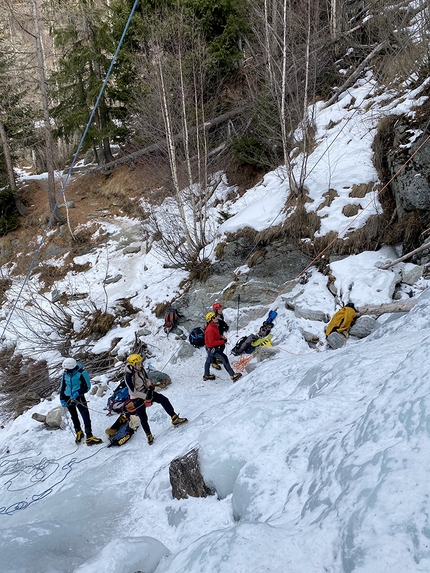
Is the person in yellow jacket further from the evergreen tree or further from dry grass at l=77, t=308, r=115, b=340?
the evergreen tree

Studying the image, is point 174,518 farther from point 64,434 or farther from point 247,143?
point 247,143

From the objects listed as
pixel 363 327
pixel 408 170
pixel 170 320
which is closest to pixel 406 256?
pixel 363 327

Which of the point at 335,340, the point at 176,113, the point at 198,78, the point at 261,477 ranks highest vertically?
the point at 198,78

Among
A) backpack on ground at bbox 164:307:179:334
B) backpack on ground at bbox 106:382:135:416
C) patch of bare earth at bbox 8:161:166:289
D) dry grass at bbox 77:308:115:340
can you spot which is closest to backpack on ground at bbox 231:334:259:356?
backpack on ground at bbox 164:307:179:334

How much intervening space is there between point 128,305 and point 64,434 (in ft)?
16.1

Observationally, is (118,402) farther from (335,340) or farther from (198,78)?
(198,78)

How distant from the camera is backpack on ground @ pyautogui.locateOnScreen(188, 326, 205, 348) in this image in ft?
28.0

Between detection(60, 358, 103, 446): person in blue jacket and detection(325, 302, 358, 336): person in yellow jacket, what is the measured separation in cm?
443

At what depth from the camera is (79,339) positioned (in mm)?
10203

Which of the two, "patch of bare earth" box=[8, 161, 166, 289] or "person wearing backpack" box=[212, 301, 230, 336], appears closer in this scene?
"person wearing backpack" box=[212, 301, 230, 336]

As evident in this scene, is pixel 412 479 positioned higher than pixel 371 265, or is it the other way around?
pixel 412 479

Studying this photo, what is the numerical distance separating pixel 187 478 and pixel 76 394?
2.87 metres

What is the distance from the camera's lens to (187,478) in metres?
3.86

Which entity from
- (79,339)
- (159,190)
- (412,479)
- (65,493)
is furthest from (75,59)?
(412,479)
